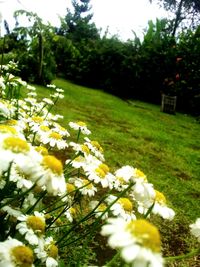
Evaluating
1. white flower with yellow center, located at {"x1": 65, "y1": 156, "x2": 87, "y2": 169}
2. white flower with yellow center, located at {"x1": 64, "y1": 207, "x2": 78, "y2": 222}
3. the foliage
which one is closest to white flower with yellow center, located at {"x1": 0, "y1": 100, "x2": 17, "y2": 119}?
white flower with yellow center, located at {"x1": 65, "y1": 156, "x2": 87, "y2": 169}

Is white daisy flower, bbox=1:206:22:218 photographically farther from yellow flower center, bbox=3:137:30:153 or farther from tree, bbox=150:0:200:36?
tree, bbox=150:0:200:36

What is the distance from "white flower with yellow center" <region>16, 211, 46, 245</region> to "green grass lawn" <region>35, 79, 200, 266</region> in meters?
1.93

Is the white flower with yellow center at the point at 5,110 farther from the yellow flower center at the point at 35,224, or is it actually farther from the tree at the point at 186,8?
the tree at the point at 186,8

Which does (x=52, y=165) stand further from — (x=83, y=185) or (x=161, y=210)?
(x=83, y=185)

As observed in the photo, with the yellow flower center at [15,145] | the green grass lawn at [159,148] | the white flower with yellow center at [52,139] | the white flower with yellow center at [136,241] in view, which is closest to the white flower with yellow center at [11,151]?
the yellow flower center at [15,145]

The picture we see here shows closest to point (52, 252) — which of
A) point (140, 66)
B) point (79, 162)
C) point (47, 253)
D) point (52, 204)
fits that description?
point (47, 253)

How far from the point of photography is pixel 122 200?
1.90 m

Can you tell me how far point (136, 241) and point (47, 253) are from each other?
0.83m

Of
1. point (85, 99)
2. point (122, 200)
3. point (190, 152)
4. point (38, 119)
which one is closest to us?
point (122, 200)

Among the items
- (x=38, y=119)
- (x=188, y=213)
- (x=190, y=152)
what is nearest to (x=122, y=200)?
(x=38, y=119)

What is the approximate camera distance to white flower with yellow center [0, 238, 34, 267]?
4.02ft

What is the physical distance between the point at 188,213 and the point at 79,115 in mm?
4289

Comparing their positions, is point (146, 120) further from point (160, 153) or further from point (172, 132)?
point (160, 153)

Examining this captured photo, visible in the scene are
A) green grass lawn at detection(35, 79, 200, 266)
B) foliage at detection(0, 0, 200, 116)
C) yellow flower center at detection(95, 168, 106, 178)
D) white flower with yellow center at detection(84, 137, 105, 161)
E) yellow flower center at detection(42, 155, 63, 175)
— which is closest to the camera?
yellow flower center at detection(42, 155, 63, 175)
